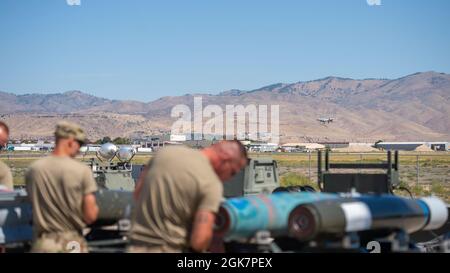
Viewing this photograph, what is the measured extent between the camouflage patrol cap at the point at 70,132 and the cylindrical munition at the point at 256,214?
1.12m

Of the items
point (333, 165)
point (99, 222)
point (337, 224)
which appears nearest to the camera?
point (337, 224)

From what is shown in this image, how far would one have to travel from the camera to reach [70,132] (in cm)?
502

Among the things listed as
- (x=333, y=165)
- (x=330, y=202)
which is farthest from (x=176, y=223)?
(x=333, y=165)

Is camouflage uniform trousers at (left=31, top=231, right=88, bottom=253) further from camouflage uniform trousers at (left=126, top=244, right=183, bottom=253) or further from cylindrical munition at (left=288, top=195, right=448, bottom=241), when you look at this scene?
cylindrical munition at (left=288, top=195, right=448, bottom=241)

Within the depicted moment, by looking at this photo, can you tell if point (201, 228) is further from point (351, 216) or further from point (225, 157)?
point (351, 216)

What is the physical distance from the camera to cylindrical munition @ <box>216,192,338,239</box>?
522 centimetres

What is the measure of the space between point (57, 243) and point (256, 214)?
147 centimetres

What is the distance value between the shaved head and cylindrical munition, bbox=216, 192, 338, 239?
0.72 meters

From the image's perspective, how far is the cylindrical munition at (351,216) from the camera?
5.04 meters

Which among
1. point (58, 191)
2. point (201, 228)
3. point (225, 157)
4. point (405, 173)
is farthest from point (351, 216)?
point (405, 173)

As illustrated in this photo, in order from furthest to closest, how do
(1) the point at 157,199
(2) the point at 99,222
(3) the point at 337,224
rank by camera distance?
(2) the point at 99,222
(3) the point at 337,224
(1) the point at 157,199

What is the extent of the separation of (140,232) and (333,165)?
5642mm
